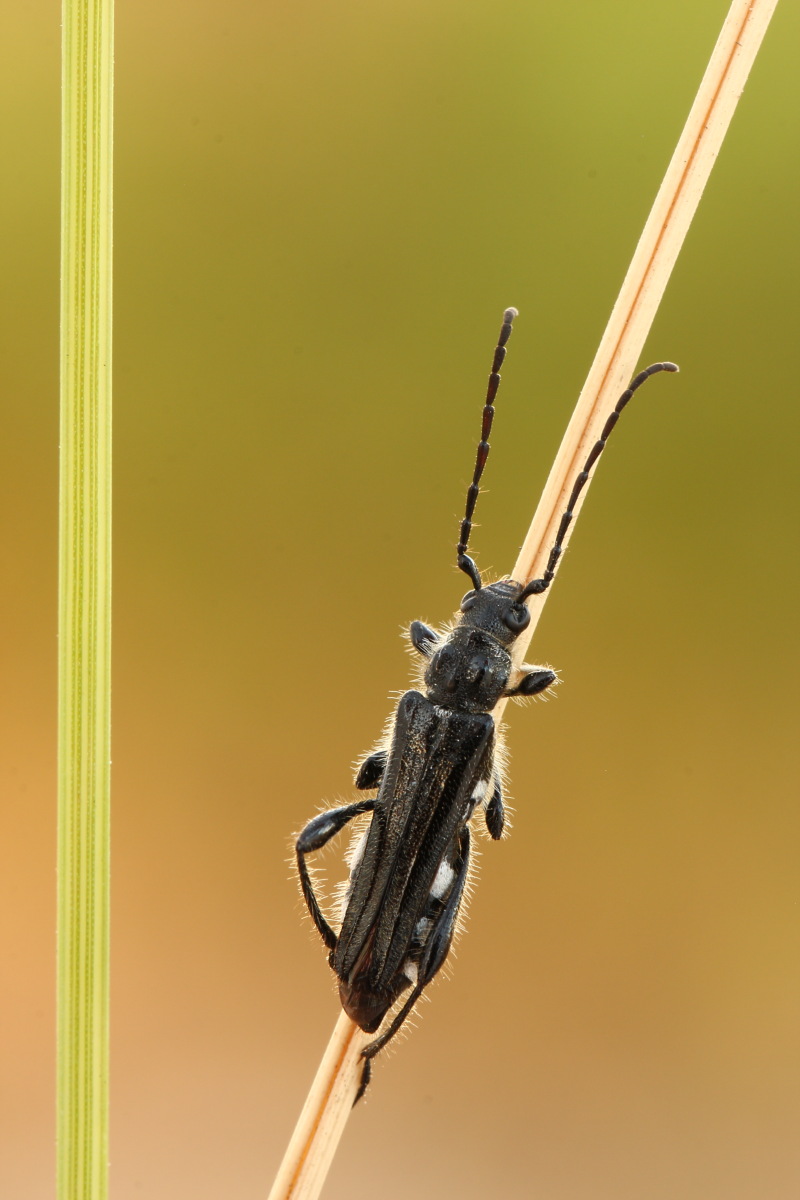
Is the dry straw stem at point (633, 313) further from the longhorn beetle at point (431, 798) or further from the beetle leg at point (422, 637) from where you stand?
the beetle leg at point (422, 637)

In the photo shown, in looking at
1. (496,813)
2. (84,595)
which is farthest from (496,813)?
(84,595)

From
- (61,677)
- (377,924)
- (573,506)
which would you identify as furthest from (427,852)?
(61,677)

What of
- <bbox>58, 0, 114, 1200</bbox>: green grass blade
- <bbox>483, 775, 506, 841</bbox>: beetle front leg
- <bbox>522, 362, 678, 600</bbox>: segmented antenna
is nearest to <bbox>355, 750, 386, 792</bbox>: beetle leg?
<bbox>483, 775, 506, 841</bbox>: beetle front leg

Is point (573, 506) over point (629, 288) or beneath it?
beneath

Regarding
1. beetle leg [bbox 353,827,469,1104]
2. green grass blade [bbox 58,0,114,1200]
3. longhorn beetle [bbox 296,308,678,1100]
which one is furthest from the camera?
longhorn beetle [bbox 296,308,678,1100]

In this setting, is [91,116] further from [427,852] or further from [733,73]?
[427,852]

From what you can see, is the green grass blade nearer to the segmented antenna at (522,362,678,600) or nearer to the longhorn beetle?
the longhorn beetle

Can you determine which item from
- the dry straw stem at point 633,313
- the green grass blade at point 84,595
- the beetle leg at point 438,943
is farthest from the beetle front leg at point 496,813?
the green grass blade at point 84,595
